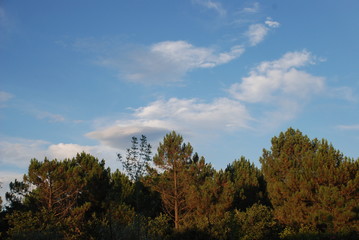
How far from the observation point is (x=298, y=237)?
26.7m

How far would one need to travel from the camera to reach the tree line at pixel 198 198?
1064 inches

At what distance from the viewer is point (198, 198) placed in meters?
32.1

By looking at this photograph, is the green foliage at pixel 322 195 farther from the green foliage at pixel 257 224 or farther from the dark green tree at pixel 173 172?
the dark green tree at pixel 173 172

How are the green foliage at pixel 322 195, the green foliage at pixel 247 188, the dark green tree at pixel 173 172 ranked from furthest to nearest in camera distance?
the green foliage at pixel 247 188, the dark green tree at pixel 173 172, the green foliage at pixel 322 195

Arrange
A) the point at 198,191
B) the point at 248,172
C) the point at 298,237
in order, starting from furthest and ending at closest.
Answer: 1. the point at 248,172
2. the point at 198,191
3. the point at 298,237

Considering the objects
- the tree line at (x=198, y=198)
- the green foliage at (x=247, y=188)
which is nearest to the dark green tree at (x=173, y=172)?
the tree line at (x=198, y=198)

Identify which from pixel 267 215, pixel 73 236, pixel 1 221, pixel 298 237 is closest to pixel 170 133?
pixel 267 215

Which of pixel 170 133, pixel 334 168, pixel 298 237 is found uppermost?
pixel 170 133

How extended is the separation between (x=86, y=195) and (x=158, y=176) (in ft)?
21.9

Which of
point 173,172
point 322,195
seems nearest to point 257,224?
point 322,195

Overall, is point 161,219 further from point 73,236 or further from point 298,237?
point 73,236

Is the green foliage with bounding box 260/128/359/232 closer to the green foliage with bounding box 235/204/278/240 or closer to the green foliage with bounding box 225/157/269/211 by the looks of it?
the green foliage with bounding box 235/204/278/240

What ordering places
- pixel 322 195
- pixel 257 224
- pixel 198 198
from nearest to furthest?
1. pixel 322 195
2. pixel 257 224
3. pixel 198 198

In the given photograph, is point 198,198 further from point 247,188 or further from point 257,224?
point 247,188
